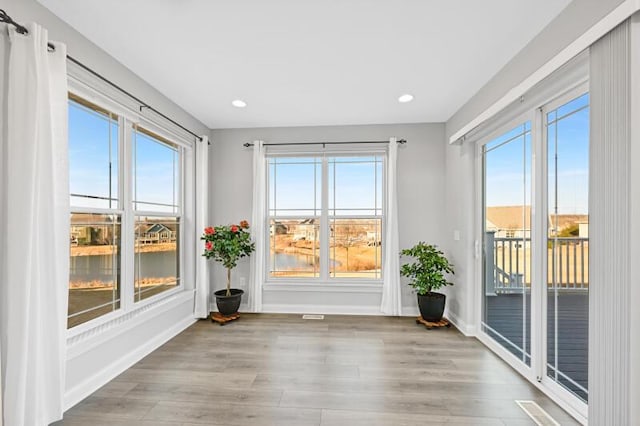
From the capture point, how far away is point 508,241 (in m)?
2.84

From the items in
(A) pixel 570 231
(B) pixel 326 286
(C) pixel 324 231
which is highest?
(A) pixel 570 231

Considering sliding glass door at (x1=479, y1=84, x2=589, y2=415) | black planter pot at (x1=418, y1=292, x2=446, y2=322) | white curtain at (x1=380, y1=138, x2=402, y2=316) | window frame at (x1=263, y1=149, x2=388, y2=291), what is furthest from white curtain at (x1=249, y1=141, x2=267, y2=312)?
sliding glass door at (x1=479, y1=84, x2=589, y2=415)

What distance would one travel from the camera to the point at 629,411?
140 cm

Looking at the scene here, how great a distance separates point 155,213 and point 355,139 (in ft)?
8.68

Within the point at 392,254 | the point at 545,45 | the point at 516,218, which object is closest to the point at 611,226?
the point at 516,218

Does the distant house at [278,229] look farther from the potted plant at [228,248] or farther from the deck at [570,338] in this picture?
the deck at [570,338]

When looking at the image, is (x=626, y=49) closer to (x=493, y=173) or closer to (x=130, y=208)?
(x=493, y=173)

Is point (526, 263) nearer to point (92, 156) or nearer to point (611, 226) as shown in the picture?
point (611, 226)

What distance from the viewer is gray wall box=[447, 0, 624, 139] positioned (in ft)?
5.58

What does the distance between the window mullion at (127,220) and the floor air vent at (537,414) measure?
326 cm

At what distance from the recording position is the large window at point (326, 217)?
431 cm

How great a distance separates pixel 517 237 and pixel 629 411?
1.50 m

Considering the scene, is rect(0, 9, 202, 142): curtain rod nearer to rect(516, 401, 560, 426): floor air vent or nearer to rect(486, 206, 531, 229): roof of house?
rect(486, 206, 531, 229): roof of house

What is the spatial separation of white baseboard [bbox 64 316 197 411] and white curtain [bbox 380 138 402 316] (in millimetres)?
2577
